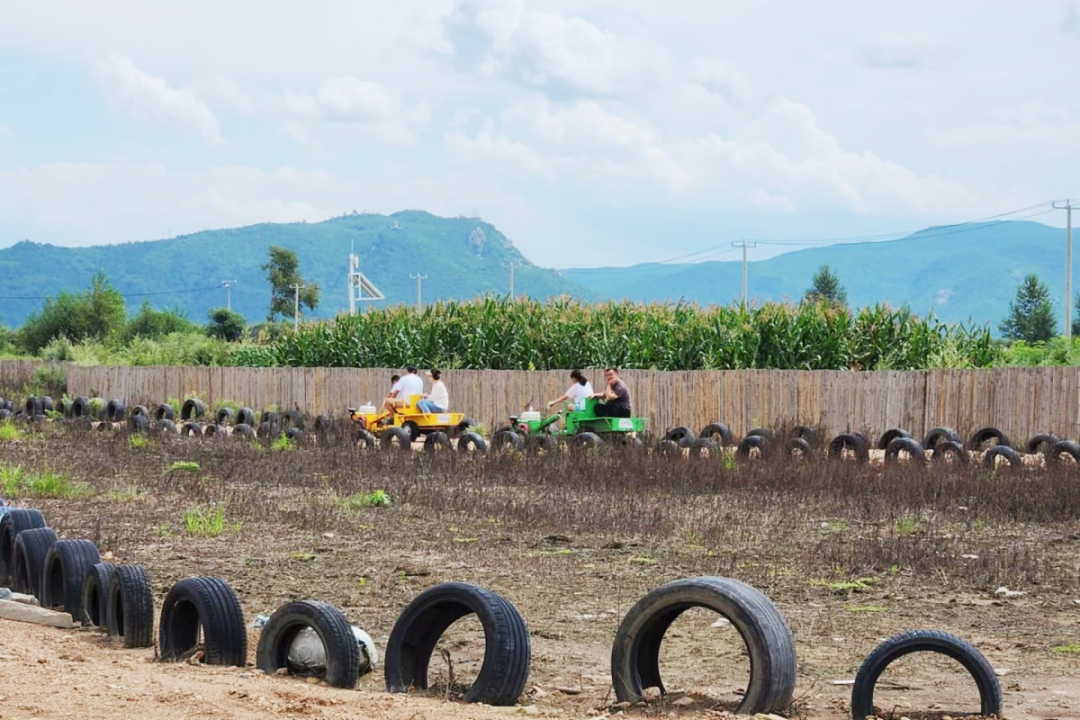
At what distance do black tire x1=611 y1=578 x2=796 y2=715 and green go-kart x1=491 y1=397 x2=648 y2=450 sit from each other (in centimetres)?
1607

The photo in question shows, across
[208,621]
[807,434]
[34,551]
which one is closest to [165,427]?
[807,434]

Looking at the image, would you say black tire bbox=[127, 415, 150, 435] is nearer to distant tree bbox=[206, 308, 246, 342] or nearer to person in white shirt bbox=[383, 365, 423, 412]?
person in white shirt bbox=[383, 365, 423, 412]

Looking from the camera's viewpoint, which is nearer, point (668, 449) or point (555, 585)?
point (555, 585)

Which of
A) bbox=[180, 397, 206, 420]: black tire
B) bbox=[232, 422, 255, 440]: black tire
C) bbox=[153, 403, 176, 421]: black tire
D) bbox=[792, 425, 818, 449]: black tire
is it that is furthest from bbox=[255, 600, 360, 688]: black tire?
bbox=[180, 397, 206, 420]: black tire

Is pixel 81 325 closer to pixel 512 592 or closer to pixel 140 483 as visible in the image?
pixel 140 483

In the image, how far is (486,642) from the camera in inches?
283

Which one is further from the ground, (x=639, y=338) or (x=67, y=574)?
(x=639, y=338)

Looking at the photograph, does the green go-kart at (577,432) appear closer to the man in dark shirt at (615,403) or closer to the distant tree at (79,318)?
the man in dark shirt at (615,403)

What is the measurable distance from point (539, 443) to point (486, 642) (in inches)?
663

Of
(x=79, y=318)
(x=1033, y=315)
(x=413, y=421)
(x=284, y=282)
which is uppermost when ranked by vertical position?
(x=284, y=282)

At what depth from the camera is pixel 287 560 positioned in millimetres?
12070

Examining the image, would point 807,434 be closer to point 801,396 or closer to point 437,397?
point 801,396

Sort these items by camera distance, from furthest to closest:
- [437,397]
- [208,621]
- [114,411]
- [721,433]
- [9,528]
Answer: [114,411] < [437,397] < [721,433] < [9,528] < [208,621]

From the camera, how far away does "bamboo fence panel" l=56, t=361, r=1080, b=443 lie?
26781mm
